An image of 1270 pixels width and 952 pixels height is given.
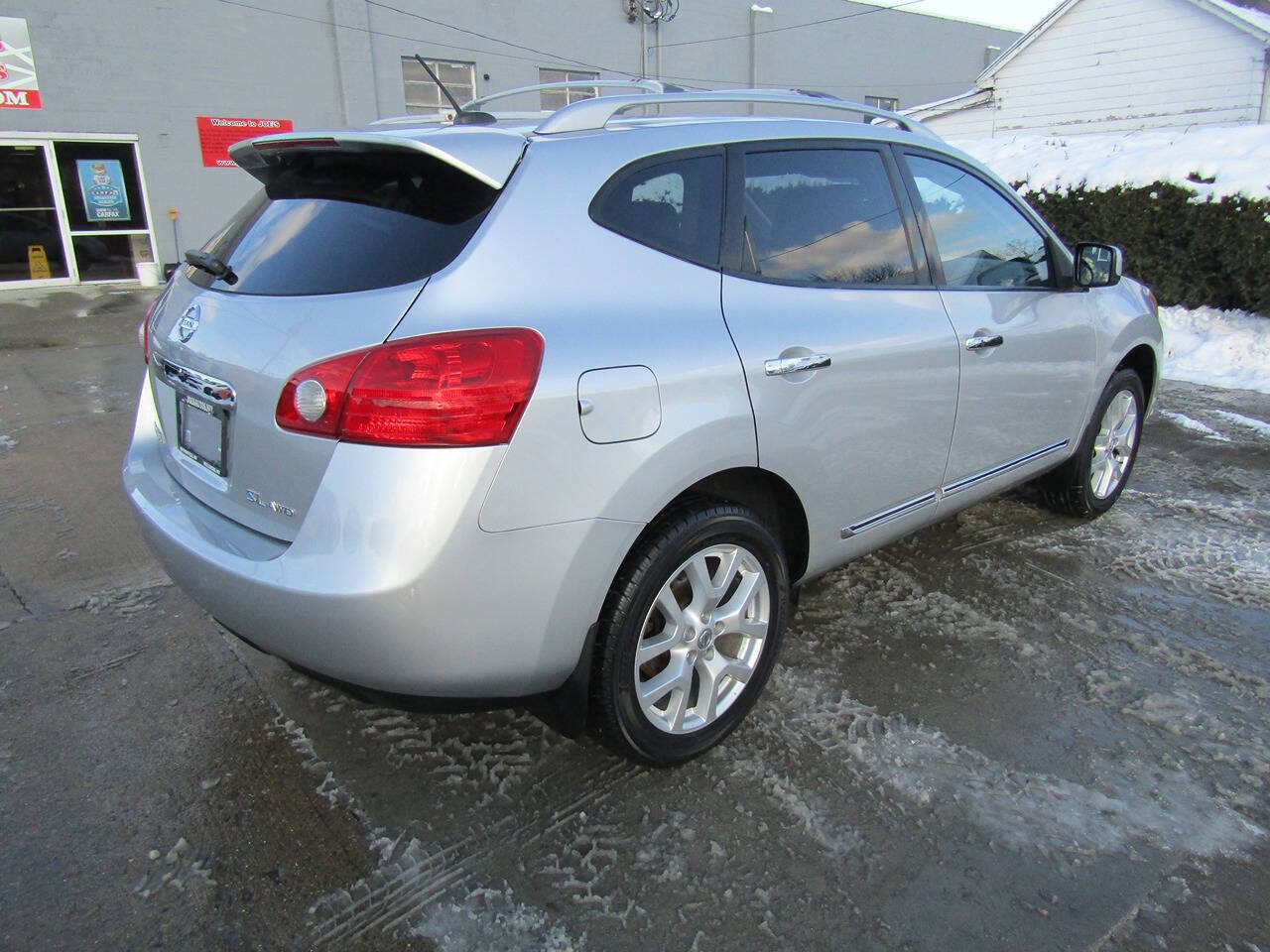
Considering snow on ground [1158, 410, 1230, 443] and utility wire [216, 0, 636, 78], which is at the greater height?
utility wire [216, 0, 636, 78]

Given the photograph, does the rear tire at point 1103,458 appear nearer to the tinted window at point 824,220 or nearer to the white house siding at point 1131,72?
the tinted window at point 824,220

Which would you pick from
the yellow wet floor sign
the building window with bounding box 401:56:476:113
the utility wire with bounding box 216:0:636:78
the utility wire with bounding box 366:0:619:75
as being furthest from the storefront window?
the utility wire with bounding box 366:0:619:75

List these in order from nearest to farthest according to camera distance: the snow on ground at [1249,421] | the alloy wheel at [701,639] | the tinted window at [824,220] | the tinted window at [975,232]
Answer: the alloy wheel at [701,639] → the tinted window at [824,220] → the tinted window at [975,232] → the snow on ground at [1249,421]

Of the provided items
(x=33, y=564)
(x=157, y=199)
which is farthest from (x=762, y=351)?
(x=157, y=199)

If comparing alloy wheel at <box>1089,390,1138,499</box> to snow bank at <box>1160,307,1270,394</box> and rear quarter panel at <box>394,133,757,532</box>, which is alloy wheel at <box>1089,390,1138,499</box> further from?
snow bank at <box>1160,307,1270,394</box>

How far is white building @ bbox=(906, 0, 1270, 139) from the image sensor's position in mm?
17172

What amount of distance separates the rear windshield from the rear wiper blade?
0.8 inches

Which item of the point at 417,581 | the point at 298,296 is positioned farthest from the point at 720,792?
the point at 298,296

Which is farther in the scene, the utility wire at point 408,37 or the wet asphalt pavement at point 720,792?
the utility wire at point 408,37

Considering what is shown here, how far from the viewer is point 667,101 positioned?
2.66 m

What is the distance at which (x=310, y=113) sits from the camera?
17.0 meters

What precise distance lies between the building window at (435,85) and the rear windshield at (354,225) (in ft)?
55.0

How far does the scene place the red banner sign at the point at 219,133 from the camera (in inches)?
627

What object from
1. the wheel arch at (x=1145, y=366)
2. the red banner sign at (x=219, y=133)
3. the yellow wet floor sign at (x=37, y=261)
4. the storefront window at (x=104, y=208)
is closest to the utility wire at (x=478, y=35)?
the red banner sign at (x=219, y=133)
